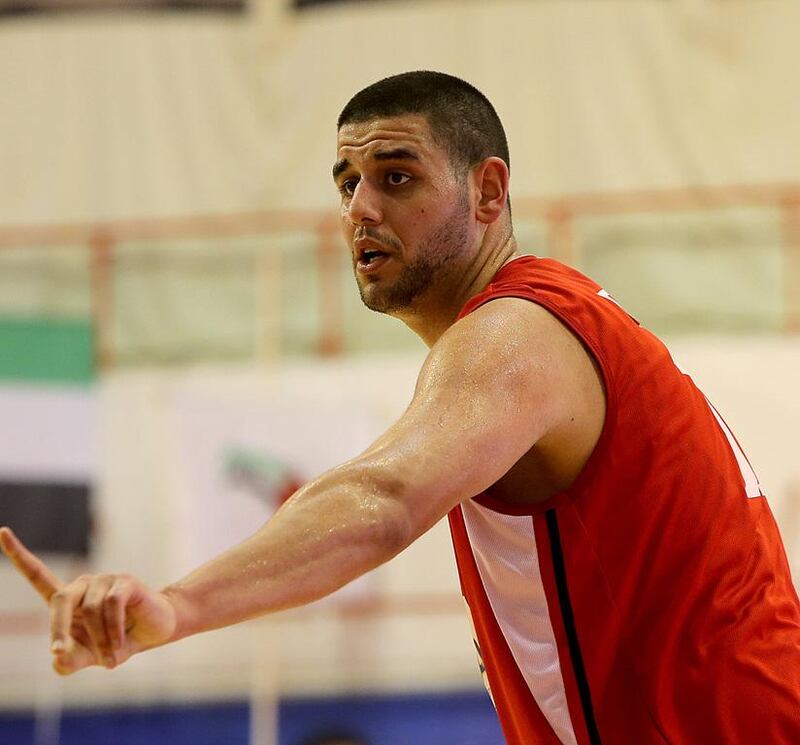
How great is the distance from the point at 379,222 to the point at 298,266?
31.6 ft

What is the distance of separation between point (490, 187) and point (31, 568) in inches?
62.1

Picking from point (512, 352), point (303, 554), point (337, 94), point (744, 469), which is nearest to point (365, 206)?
point (512, 352)

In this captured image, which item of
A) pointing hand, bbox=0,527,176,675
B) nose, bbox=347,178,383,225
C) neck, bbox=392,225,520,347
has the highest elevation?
nose, bbox=347,178,383,225

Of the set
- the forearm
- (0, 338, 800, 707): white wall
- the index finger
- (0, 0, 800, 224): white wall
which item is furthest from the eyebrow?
(0, 0, 800, 224): white wall

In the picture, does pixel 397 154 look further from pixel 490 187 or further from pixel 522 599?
pixel 522 599

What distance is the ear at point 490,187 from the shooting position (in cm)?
332

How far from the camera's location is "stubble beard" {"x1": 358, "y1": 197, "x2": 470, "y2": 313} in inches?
126

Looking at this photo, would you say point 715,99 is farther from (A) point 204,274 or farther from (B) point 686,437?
(B) point 686,437

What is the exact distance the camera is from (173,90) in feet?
42.7

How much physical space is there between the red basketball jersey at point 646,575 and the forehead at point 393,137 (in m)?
0.52

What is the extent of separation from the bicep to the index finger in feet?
1.81

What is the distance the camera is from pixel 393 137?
3176mm

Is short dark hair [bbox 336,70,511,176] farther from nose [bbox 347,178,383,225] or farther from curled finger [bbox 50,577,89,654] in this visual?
curled finger [bbox 50,577,89,654]

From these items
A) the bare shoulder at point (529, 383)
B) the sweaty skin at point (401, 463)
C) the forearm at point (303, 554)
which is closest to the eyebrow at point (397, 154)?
the sweaty skin at point (401, 463)
